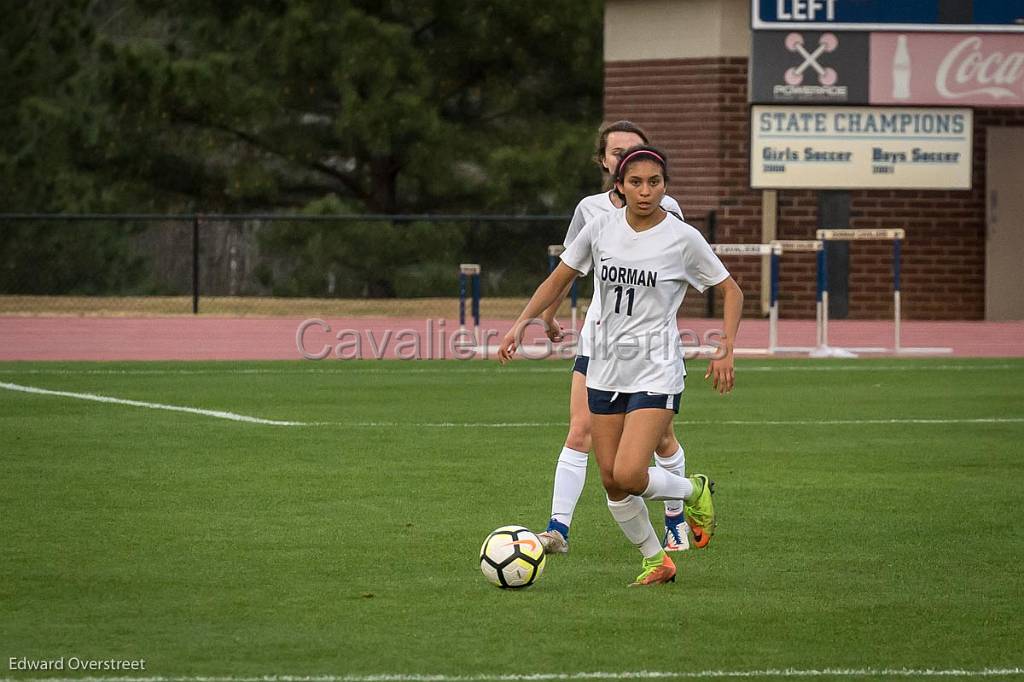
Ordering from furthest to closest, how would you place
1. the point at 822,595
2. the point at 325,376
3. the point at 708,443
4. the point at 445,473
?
1. the point at 325,376
2. the point at 708,443
3. the point at 445,473
4. the point at 822,595

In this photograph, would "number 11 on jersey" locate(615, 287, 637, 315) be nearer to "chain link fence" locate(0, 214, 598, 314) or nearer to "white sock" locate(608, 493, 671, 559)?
"white sock" locate(608, 493, 671, 559)

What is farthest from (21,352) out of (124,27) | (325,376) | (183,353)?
(124,27)

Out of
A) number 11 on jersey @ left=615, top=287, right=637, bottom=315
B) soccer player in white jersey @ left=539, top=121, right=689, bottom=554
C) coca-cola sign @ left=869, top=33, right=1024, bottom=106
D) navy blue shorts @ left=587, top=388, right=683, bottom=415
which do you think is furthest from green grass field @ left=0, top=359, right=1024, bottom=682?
coca-cola sign @ left=869, top=33, right=1024, bottom=106

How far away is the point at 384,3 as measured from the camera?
35156 mm

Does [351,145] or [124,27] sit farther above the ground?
[124,27]

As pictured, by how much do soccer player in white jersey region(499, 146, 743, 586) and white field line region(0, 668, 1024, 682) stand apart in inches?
60.3

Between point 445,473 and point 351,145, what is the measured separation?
24.3 metres

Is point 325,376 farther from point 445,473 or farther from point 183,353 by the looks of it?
point 445,473

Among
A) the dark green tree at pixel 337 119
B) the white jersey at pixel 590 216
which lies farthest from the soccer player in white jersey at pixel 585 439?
the dark green tree at pixel 337 119

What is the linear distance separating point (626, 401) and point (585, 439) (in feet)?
2.98

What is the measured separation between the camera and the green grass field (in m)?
6.72

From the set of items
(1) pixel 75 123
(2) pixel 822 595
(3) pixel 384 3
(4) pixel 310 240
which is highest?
(3) pixel 384 3

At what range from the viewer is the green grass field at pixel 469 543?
6719 millimetres

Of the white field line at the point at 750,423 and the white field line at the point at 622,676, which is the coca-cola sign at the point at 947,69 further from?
the white field line at the point at 622,676
